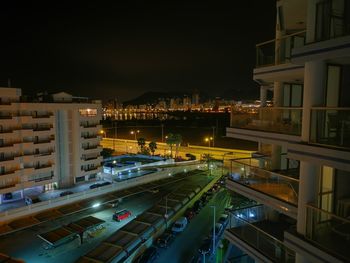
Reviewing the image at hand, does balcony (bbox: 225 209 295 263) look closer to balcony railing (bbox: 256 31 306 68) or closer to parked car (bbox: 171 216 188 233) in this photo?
balcony railing (bbox: 256 31 306 68)

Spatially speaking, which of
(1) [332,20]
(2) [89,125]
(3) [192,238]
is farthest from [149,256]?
(2) [89,125]

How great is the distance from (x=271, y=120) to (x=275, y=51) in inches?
109

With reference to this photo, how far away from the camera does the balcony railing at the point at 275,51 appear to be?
1018 centimetres

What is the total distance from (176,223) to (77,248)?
8002mm

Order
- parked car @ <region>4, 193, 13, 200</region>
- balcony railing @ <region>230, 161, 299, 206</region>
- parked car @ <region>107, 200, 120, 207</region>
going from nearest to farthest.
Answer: balcony railing @ <region>230, 161, 299, 206</region>, parked car @ <region>4, 193, 13, 200</region>, parked car @ <region>107, 200, 120, 207</region>

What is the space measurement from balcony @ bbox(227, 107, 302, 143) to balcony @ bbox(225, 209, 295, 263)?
10.3ft

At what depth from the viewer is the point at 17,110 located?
94.8 feet

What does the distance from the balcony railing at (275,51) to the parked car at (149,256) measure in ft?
47.4

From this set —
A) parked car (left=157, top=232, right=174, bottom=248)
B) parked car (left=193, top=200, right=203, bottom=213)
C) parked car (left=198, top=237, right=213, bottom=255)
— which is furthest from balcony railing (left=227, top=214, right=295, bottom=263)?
parked car (left=193, top=200, right=203, bottom=213)

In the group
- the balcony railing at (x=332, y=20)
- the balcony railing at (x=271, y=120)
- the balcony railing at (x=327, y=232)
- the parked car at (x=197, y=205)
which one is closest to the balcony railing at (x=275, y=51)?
the balcony railing at (x=271, y=120)

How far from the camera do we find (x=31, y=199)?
2750 cm

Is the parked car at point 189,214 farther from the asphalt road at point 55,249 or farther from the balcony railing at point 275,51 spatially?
the balcony railing at point 275,51

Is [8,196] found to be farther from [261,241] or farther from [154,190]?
[261,241]

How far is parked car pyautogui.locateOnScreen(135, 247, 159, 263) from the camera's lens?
18.3 meters
